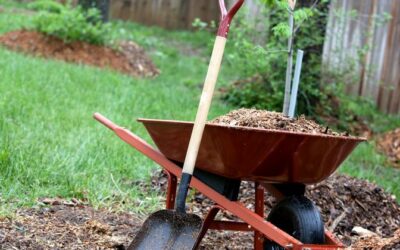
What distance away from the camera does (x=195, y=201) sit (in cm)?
475

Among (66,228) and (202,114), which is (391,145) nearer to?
(66,228)

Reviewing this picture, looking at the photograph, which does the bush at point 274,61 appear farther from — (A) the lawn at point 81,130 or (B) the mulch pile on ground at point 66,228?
(B) the mulch pile on ground at point 66,228

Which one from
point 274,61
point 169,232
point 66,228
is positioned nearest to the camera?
point 169,232

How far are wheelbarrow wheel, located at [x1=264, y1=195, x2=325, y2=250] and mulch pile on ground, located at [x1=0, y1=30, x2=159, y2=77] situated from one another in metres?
7.30

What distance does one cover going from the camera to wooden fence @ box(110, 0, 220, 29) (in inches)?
688

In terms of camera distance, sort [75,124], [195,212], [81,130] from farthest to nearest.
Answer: [75,124] → [81,130] → [195,212]

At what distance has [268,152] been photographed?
2.93 meters

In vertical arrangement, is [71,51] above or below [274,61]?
below

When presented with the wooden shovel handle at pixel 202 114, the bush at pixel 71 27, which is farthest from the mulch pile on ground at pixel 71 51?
the wooden shovel handle at pixel 202 114

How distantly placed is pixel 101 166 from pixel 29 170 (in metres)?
0.67

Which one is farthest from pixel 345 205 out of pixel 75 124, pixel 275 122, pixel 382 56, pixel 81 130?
pixel 382 56

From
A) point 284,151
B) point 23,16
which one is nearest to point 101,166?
point 284,151

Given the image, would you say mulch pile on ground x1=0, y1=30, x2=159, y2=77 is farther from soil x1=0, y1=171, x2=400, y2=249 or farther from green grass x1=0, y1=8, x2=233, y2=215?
soil x1=0, y1=171, x2=400, y2=249

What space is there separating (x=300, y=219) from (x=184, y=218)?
0.52 m
